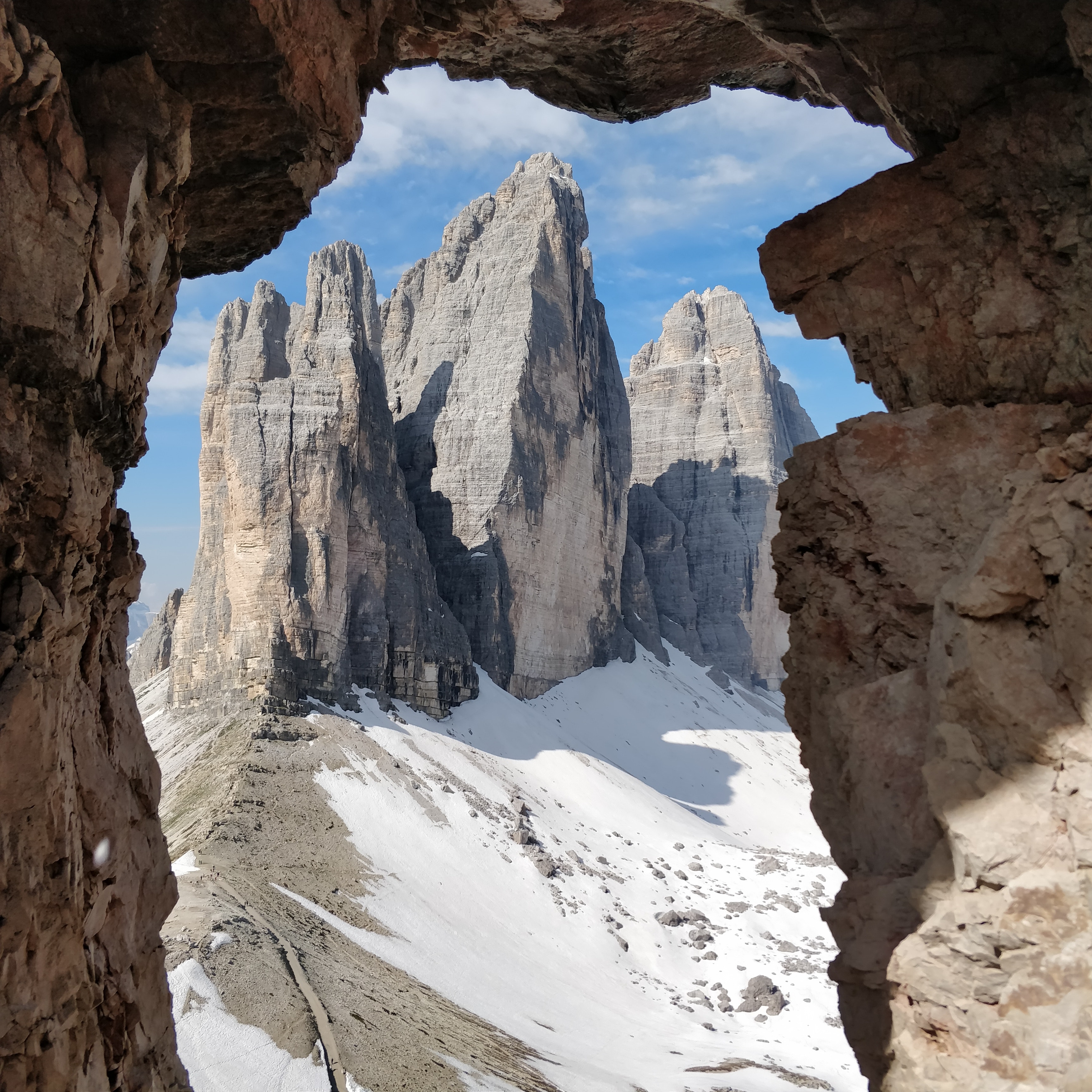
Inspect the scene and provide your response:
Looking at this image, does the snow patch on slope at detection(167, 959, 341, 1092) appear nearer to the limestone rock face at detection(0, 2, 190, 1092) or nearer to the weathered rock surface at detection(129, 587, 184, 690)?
the limestone rock face at detection(0, 2, 190, 1092)

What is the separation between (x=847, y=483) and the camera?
789 cm

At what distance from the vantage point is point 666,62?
11.7 meters

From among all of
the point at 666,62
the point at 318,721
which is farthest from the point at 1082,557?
the point at 318,721

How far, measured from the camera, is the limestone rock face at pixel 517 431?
56750 mm

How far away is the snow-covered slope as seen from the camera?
24.1 metres

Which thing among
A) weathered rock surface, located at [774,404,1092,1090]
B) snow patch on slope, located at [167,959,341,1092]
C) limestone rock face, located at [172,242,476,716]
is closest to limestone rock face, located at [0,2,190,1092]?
weathered rock surface, located at [774,404,1092,1090]

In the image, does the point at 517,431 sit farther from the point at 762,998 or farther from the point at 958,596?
the point at 958,596

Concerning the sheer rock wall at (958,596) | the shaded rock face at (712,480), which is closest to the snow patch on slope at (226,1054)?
the sheer rock wall at (958,596)

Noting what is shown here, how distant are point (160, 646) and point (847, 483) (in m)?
57.6

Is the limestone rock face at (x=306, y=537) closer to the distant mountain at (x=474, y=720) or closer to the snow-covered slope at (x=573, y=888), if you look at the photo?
the distant mountain at (x=474, y=720)

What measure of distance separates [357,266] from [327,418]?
17.8m

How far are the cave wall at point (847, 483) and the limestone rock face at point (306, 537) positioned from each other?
3457 cm

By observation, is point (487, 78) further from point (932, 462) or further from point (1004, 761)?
point (1004, 761)

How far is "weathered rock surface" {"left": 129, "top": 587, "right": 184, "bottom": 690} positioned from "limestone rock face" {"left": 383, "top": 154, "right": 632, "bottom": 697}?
15207mm
